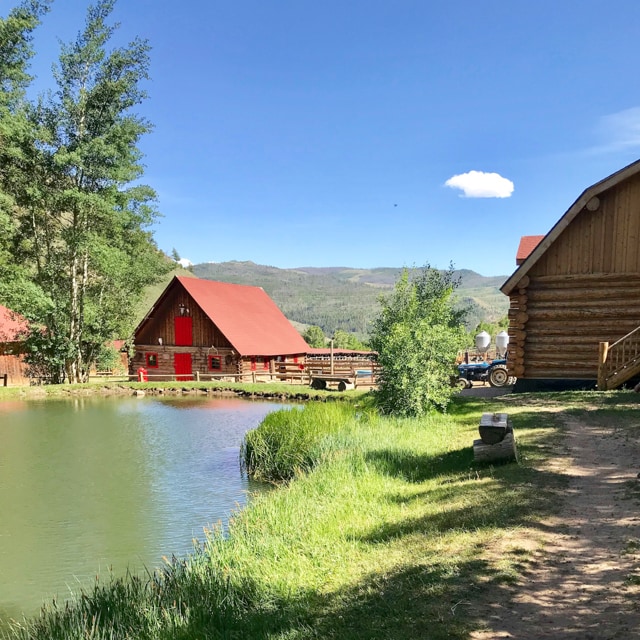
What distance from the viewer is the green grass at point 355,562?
16.5 feet

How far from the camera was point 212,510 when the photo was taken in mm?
10969

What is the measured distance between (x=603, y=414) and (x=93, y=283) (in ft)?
110

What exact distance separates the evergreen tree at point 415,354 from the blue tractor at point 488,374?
813cm

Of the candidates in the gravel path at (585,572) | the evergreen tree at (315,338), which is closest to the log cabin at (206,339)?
the gravel path at (585,572)

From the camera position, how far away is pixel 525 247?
26203 mm

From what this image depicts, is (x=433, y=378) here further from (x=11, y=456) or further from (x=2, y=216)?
(x=2, y=216)

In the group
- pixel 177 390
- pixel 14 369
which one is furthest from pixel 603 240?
pixel 14 369

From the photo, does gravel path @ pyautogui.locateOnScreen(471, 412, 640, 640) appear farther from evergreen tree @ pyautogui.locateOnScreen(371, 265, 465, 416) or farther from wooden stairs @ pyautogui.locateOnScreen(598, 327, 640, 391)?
wooden stairs @ pyautogui.locateOnScreen(598, 327, 640, 391)

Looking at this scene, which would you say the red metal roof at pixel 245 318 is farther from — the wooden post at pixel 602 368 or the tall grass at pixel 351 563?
the tall grass at pixel 351 563

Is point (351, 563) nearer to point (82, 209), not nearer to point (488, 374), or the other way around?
point (488, 374)

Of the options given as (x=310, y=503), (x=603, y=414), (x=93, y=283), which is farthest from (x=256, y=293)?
(x=310, y=503)

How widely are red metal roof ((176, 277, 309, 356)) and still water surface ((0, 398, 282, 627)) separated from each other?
15.4m

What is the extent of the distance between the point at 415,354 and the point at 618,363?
27.3 feet

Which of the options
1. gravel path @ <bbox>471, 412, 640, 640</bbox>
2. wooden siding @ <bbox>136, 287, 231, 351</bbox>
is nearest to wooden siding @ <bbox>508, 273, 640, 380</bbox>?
gravel path @ <bbox>471, 412, 640, 640</bbox>
